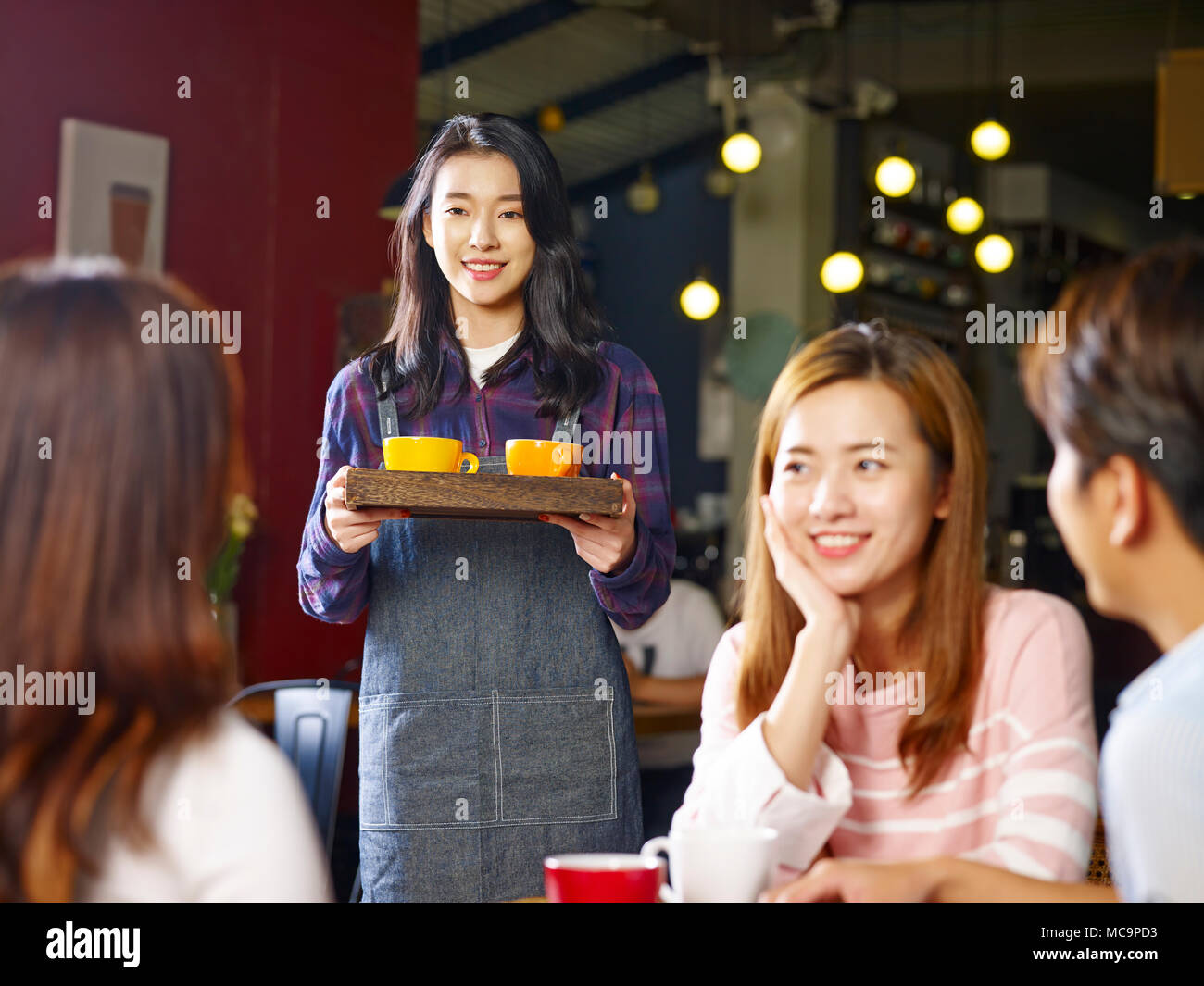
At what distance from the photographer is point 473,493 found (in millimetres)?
1492

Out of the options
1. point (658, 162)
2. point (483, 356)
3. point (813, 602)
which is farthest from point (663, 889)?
point (658, 162)

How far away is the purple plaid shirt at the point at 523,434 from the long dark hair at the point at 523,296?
0.02 meters

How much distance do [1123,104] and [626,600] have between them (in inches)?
301

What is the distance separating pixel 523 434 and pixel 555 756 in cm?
42

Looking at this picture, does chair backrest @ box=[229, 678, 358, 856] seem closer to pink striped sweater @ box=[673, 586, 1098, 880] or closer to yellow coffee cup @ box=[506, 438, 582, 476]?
yellow coffee cup @ box=[506, 438, 582, 476]

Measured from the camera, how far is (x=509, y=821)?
1785 mm

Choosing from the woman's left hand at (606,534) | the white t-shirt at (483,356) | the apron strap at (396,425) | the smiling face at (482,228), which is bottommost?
the woman's left hand at (606,534)

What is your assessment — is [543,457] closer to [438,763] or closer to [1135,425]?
[438,763]

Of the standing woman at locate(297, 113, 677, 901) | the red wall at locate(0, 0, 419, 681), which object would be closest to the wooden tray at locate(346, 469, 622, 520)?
the standing woman at locate(297, 113, 677, 901)

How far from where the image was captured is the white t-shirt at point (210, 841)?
88 cm

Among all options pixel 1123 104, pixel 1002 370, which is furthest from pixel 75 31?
pixel 1002 370

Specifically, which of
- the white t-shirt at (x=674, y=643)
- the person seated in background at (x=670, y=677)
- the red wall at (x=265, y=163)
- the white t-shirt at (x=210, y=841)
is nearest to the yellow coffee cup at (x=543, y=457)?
the white t-shirt at (x=210, y=841)

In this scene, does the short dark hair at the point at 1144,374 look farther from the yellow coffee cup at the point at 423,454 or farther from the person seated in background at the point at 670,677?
the person seated in background at the point at 670,677
